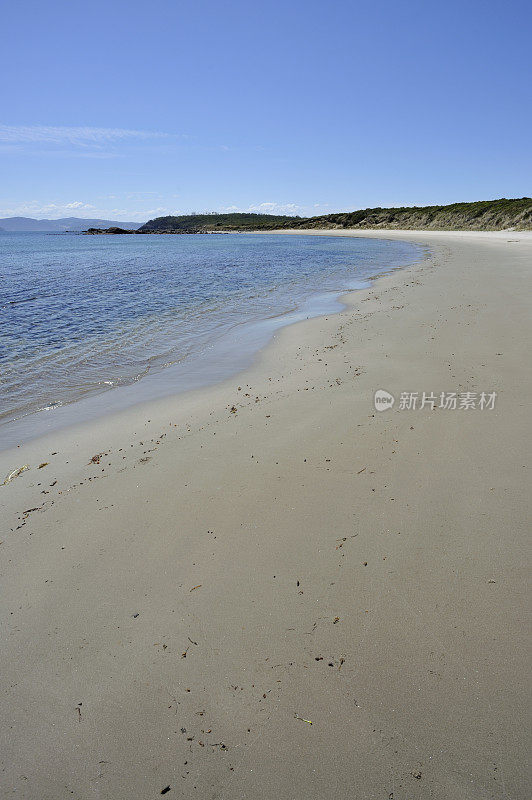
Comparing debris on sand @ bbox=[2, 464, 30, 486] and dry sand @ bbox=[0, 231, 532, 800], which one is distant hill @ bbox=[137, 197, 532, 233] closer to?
dry sand @ bbox=[0, 231, 532, 800]

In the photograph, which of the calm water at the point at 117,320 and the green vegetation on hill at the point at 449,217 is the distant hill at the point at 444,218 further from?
the calm water at the point at 117,320

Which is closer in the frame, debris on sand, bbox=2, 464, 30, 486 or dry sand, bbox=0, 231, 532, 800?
dry sand, bbox=0, 231, 532, 800

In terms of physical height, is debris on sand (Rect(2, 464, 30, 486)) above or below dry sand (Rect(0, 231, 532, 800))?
below

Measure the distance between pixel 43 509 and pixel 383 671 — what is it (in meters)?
3.29

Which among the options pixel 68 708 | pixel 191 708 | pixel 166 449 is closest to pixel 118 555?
pixel 68 708

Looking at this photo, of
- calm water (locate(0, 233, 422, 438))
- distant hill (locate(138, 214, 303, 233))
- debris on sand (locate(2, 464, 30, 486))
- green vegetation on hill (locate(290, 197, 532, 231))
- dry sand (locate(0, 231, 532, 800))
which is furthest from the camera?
distant hill (locate(138, 214, 303, 233))

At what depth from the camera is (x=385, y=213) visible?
94.1 m

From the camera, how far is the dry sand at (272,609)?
205 cm

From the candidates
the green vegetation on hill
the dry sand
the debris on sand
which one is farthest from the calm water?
the green vegetation on hill

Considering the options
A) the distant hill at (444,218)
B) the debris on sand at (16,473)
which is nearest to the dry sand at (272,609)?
the debris on sand at (16,473)

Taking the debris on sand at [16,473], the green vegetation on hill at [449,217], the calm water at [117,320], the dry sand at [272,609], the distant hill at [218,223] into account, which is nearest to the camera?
the dry sand at [272,609]

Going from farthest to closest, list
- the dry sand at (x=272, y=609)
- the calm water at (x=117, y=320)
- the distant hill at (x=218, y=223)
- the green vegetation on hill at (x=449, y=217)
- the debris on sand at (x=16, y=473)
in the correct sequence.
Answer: the distant hill at (x=218, y=223), the green vegetation on hill at (x=449, y=217), the calm water at (x=117, y=320), the debris on sand at (x=16, y=473), the dry sand at (x=272, y=609)

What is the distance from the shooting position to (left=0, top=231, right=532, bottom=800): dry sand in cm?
205

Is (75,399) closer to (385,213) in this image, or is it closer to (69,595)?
(69,595)
